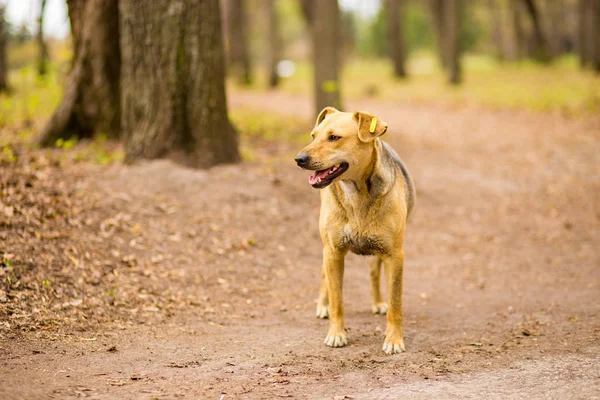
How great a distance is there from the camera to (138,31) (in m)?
9.34

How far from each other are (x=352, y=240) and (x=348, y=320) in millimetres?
1438

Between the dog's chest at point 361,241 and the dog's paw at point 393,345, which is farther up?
the dog's chest at point 361,241

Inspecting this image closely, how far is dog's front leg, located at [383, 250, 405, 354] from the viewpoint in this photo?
5.59 m

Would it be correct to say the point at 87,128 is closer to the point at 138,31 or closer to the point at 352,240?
the point at 138,31

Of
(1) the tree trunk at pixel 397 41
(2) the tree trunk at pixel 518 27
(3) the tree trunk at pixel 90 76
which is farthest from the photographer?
(2) the tree trunk at pixel 518 27

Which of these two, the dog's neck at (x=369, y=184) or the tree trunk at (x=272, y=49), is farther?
the tree trunk at (x=272, y=49)

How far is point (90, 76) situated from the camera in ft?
36.4

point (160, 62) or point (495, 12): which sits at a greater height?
point (495, 12)

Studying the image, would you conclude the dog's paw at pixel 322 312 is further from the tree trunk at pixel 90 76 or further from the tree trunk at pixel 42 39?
the tree trunk at pixel 42 39

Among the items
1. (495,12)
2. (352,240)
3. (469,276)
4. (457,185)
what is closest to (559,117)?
(457,185)

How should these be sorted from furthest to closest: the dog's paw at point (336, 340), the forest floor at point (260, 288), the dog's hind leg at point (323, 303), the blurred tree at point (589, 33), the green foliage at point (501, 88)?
the blurred tree at point (589, 33) → the green foliage at point (501, 88) → the dog's hind leg at point (323, 303) → the dog's paw at point (336, 340) → the forest floor at point (260, 288)

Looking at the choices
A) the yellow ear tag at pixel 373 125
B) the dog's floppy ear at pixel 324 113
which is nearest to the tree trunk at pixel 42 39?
the dog's floppy ear at pixel 324 113

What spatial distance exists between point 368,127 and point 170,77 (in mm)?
4929

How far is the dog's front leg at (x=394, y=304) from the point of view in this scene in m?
5.59
